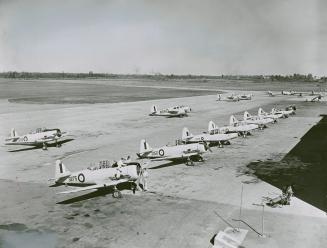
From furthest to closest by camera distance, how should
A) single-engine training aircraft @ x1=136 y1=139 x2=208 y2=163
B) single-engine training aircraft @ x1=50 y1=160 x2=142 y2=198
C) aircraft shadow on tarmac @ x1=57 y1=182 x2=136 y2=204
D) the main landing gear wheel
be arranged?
single-engine training aircraft @ x1=136 y1=139 x2=208 y2=163
single-engine training aircraft @ x1=50 y1=160 x2=142 y2=198
the main landing gear wheel
aircraft shadow on tarmac @ x1=57 y1=182 x2=136 y2=204

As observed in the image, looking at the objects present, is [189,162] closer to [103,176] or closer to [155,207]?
[103,176]

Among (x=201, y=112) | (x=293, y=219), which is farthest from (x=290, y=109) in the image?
(x=293, y=219)

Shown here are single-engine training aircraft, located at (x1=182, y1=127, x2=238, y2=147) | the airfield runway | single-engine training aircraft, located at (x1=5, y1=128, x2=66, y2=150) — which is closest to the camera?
the airfield runway

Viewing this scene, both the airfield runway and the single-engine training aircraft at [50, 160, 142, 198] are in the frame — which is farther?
the single-engine training aircraft at [50, 160, 142, 198]

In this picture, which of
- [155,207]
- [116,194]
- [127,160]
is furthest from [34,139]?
[155,207]

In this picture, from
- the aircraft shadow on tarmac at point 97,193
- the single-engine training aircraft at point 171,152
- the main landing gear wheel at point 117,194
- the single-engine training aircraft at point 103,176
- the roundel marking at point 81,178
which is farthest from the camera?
the single-engine training aircraft at point 171,152

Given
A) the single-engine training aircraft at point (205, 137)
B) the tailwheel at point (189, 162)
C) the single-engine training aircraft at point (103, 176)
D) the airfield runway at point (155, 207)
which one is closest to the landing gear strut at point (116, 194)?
the single-engine training aircraft at point (103, 176)

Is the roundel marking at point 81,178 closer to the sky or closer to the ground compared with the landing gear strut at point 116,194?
closer to the sky

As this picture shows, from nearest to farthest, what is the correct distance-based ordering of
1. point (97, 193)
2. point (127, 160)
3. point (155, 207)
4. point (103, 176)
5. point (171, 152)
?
point (155, 207) → point (103, 176) → point (97, 193) → point (127, 160) → point (171, 152)

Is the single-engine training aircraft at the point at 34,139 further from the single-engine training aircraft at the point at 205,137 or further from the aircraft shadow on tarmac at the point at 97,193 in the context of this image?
the aircraft shadow on tarmac at the point at 97,193

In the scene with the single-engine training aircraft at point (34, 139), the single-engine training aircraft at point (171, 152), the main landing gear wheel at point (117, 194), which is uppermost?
the single-engine training aircraft at point (171, 152)

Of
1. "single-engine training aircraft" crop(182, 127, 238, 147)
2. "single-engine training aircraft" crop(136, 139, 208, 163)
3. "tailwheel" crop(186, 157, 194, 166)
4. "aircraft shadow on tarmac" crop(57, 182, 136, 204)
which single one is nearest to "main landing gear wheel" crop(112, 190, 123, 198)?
"aircraft shadow on tarmac" crop(57, 182, 136, 204)

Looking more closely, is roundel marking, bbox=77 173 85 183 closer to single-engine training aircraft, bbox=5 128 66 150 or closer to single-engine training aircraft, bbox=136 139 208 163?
single-engine training aircraft, bbox=136 139 208 163
